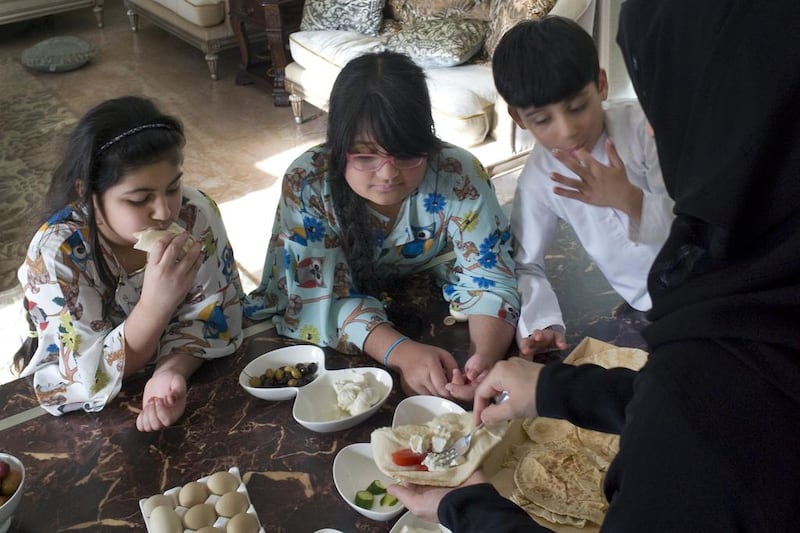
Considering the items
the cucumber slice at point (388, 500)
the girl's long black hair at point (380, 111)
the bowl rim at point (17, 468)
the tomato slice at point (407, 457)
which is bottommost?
the cucumber slice at point (388, 500)

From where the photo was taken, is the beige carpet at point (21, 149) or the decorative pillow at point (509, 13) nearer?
the decorative pillow at point (509, 13)

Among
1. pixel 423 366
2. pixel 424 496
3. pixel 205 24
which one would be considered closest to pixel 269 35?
pixel 205 24

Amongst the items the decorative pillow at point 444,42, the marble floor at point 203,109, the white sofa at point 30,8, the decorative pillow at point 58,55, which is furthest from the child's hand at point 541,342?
the white sofa at point 30,8

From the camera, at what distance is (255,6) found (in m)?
4.68

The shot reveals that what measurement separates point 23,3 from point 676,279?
6.43 metres

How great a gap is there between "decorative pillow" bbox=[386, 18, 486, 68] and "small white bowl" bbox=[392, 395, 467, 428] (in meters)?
2.55

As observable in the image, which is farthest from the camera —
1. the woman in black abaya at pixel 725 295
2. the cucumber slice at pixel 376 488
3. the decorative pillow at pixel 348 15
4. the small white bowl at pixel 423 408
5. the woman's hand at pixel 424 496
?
the decorative pillow at pixel 348 15

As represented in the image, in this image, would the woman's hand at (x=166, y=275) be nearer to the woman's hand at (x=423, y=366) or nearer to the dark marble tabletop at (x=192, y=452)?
the dark marble tabletop at (x=192, y=452)

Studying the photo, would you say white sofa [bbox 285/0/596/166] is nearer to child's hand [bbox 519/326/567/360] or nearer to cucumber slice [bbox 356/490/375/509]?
child's hand [bbox 519/326/567/360]

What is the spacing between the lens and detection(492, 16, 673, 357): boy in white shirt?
1.51 m

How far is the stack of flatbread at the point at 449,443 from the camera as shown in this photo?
115cm

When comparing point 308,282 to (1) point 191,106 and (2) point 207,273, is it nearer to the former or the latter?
(2) point 207,273

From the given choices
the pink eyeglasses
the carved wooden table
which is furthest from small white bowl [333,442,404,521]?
the carved wooden table

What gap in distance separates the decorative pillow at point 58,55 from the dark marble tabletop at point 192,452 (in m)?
4.59
